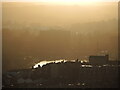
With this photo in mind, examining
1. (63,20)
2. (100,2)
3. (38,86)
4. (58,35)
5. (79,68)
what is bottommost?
(38,86)

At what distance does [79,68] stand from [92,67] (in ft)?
0.46

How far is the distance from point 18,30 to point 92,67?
0.90 meters

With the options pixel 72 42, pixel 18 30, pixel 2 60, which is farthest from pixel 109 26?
pixel 2 60

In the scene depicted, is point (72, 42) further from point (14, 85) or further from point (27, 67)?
point (14, 85)

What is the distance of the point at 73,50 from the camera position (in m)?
2.50

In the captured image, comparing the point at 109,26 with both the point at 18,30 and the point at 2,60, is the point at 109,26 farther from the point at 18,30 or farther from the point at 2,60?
the point at 2,60

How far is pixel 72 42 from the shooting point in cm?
250

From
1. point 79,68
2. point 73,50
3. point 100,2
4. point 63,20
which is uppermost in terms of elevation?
point 100,2

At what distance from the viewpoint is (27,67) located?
2.48 meters

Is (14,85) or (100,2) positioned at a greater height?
(100,2)

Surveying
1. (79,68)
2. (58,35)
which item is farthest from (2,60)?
(79,68)

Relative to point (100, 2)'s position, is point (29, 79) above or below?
below

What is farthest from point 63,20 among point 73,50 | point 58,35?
point 73,50

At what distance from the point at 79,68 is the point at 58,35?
1.40 ft
